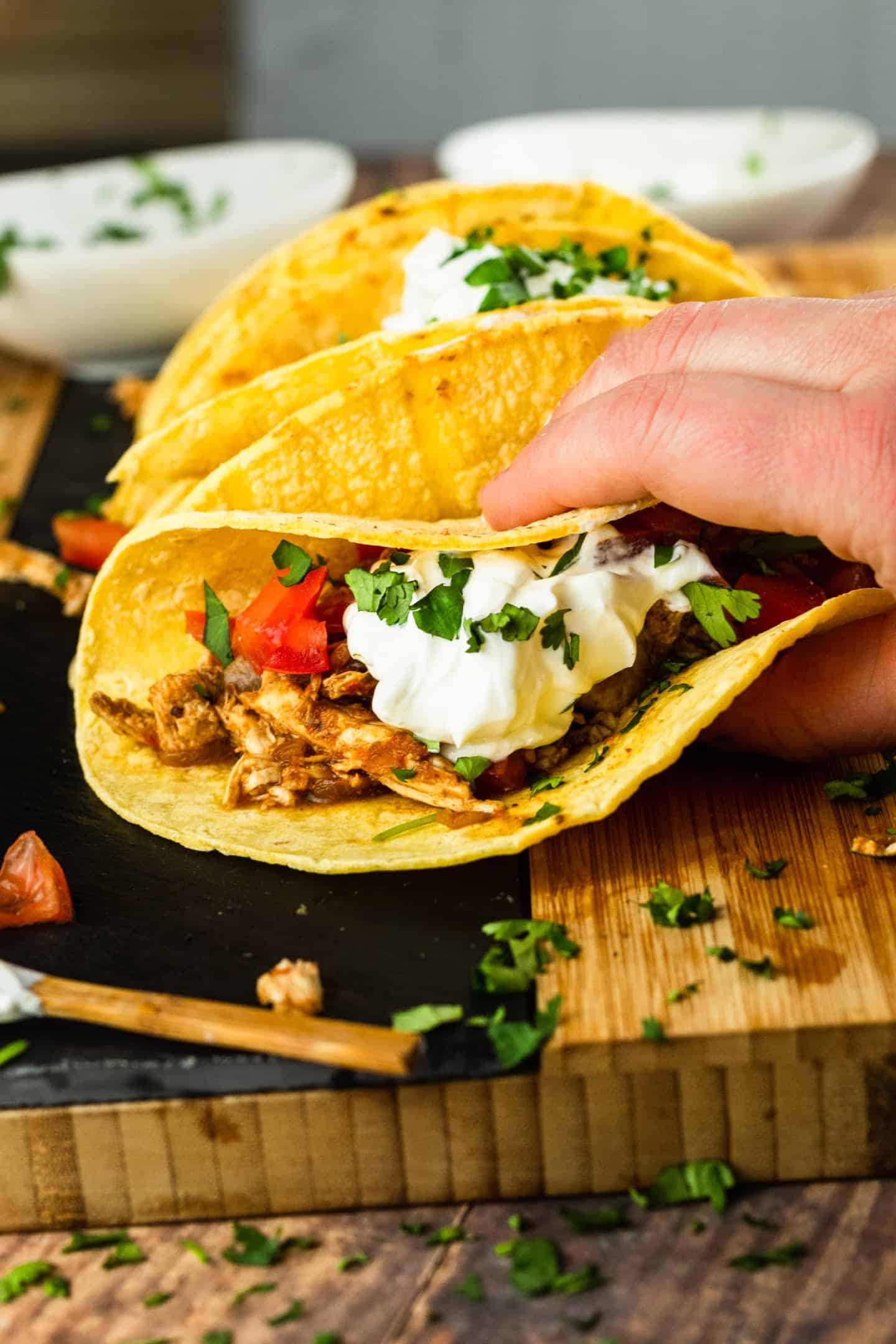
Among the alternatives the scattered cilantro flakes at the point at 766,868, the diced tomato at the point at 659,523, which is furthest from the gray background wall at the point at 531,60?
the scattered cilantro flakes at the point at 766,868

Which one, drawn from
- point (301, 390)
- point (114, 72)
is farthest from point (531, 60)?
point (301, 390)

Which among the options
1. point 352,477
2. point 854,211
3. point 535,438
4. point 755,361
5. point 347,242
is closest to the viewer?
point 755,361

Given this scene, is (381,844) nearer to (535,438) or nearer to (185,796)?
(185,796)

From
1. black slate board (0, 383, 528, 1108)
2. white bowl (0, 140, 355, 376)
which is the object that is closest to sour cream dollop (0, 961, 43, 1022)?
black slate board (0, 383, 528, 1108)

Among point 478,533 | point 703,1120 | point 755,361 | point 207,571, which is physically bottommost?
point 703,1120

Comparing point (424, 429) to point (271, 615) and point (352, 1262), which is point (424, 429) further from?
point (352, 1262)

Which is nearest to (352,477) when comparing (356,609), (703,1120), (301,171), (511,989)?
(356,609)

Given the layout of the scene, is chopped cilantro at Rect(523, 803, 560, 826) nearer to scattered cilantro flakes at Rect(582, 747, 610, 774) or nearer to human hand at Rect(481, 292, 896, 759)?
scattered cilantro flakes at Rect(582, 747, 610, 774)
